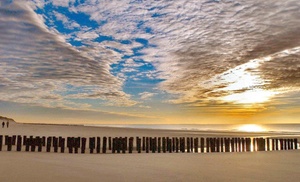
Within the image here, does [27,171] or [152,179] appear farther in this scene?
[27,171]

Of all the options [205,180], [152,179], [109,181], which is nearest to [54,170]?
[109,181]

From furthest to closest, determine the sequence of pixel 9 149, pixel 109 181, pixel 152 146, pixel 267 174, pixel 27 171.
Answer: pixel 152 146
pixel 9 149
pixel 267 174
pixel 27 171
pixel 109 181

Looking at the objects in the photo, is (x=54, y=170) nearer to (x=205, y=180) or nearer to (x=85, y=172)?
(x=85, y=172)

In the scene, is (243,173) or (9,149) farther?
(9,149)

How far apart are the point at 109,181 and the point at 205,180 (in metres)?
2.41

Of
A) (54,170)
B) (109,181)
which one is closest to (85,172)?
(54,170)

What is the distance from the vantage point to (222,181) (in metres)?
6.68

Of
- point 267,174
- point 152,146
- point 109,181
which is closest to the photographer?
point 109,181

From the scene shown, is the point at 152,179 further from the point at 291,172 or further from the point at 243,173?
the point at 291,172

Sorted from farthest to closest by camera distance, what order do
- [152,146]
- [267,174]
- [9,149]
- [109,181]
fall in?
1. [152,146]
2. [9,149]
3. [267,174]
4. [109,181]

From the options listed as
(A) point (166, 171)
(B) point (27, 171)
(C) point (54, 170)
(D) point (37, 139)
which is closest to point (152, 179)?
(A) point (166, 171)

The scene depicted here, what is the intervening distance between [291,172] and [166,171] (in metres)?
3.89

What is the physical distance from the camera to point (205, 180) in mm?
6758

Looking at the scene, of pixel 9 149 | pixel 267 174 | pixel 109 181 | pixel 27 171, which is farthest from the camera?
pixel 9 149
